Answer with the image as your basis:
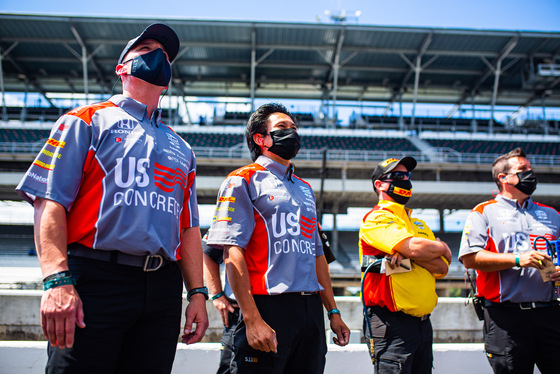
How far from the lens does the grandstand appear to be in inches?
874

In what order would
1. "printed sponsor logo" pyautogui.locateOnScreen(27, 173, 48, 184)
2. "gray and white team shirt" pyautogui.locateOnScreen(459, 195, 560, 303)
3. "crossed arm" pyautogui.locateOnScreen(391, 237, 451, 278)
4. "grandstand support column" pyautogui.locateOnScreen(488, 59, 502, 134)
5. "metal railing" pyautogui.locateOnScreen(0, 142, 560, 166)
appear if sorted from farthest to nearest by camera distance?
"grandstand support column" pyautogui.locateOnScreen(488, 59, 502, 134)
"metal railing" pyautogui.locateOnScreen(0, 142, 560, 166)
"gray and white team shirt" pyautogui.locateOnScreen(459, 195, 560, 303)
"crossed arm" pyautogui.locateOnScreen(391, 237, 451, 278)
"printed sponsor logo" pyautogui.locateOnScreen(27, 173, 48, 184)

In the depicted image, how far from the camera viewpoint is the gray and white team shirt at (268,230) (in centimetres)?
191

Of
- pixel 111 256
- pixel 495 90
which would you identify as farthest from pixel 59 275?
pixel 495 90

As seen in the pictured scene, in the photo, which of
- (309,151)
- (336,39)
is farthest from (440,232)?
(336,39)

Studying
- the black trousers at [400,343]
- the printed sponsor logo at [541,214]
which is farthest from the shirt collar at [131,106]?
the printed sponsor logo at [541,214]

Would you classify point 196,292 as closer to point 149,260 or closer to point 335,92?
point 149,260

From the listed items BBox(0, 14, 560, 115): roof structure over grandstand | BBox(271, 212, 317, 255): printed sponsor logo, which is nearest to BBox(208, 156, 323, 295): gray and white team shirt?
BBox(271, 212, 317, 255): printed sponsor logo

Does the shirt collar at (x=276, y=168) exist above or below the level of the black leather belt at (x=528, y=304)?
above

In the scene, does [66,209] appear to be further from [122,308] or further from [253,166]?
[253,166]

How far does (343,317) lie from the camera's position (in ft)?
15.8

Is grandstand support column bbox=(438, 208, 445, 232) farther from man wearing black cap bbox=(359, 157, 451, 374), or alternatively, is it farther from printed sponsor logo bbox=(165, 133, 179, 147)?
printed sponsor logo bbox=(165, 133, 179, 147)

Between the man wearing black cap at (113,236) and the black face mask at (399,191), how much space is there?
1.73 meters

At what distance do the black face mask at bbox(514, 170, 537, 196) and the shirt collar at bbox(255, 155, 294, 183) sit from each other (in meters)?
2.07

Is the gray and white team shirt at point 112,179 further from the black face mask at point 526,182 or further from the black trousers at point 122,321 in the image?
the black face mask at point 526,182
